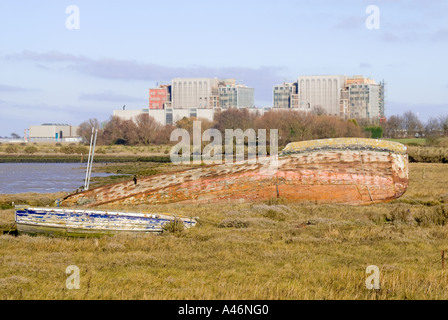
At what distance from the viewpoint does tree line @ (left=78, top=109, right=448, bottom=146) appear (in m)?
97.2

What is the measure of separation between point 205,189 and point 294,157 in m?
4.65

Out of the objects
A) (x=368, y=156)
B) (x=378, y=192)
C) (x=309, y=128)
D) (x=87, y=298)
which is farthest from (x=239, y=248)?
(x=309, y=128)

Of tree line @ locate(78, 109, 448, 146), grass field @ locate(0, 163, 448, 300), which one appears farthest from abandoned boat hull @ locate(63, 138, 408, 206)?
tree line @ locate(78, 109, 448, 146)

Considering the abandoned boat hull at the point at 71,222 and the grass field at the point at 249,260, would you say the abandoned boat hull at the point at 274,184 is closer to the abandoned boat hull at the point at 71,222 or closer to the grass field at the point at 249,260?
the grass field at the point at 249,260

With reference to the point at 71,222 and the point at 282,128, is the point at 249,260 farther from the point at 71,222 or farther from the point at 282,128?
the point at 282,128

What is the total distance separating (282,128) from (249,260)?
86.4 metres

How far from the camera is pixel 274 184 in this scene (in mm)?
23688

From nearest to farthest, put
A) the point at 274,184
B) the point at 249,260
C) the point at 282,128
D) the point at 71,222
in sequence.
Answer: the point at 249,260
the point at 71,222
the point at 274,184
the point at 282,128

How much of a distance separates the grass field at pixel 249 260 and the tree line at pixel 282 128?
74.8 metres

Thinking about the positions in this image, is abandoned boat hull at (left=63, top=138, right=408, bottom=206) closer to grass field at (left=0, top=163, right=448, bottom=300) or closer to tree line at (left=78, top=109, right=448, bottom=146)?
grass field at (left=0, top=163, right=448, bottom=300)

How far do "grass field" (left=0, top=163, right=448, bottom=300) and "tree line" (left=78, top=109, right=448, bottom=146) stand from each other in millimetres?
74812

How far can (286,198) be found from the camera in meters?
23.4

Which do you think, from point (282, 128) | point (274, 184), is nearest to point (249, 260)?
point (274, 184)
